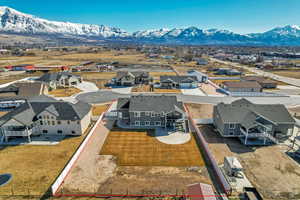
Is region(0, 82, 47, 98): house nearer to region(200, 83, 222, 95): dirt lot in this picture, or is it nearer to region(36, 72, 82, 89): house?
region(36, 72, 82, 89): house

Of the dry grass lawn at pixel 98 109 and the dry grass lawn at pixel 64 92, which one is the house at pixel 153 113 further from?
the dry grass lawn at pixel 64 92

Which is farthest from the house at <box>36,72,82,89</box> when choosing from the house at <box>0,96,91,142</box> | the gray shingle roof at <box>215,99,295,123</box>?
the gray shingle roof at <box>215,99,295,123</box>

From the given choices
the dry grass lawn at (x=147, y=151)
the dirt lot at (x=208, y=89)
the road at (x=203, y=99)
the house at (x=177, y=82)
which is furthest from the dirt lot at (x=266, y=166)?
the house at (x=177, y=82)

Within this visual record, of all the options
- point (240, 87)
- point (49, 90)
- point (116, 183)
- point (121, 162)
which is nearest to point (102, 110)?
point (121, 162)

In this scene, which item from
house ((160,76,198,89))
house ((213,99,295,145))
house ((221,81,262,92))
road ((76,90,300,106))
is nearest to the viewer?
house ((213,99,295,145))

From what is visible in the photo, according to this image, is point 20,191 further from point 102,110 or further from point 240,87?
point 240,87

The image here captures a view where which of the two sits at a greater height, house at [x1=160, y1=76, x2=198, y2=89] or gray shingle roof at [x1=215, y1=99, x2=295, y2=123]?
house at [x1=160, y1=76, x2=198, y2=89]
